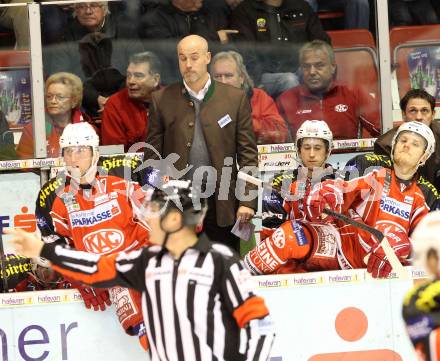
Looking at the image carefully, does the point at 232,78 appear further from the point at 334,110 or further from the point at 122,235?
the point at 122,235

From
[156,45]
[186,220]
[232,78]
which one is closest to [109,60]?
[156,45]

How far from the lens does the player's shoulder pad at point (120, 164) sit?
295 inches

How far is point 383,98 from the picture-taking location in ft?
27.4

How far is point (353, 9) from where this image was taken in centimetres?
857

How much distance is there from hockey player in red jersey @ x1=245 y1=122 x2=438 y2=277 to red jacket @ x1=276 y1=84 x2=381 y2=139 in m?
0.96

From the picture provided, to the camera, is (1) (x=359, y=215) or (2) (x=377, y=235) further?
(1) (x=359, y=215)

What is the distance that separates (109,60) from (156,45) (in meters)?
0.33

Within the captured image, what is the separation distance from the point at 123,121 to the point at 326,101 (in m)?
1.38

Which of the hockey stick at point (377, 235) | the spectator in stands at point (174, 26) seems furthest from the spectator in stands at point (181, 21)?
the hockey stick at point (377, 235)

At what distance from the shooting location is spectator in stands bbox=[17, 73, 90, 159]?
26.5 ft

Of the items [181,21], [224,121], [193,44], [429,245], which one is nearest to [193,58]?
[193,44]

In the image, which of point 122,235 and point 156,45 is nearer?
point 122,235

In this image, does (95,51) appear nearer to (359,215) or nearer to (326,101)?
(326,101)

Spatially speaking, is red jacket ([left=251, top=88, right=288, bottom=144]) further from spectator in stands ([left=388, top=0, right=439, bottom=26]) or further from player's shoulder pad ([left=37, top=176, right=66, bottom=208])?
player's shoulder pad ([left=37, top=176, right=66, bottom=208])
